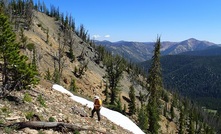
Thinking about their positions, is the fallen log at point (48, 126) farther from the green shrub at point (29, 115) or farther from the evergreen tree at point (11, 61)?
the evergreen tree at point (11, 61)

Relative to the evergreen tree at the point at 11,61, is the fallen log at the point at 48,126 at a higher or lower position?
lower

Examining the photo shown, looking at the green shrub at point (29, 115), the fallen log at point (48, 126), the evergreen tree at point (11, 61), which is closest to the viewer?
the fallen log at point (48, 126)

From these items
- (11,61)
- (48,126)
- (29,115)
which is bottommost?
(48,126)

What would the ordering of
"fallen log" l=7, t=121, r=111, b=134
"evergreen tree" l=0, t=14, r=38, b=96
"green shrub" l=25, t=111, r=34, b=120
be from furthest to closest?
"evergreen tree" l=0, t=14, r=38, b=96 < "green shrub" l=25, t=111, r=34, b=120 < "fallen log" l=7, t=121, r=111, b=134

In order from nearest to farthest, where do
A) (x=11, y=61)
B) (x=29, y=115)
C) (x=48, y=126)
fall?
(x=48, y=126) < (x=29, y=115) < (x=11, y=61)

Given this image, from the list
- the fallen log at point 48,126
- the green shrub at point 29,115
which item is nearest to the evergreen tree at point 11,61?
the green shrub at point 29,115

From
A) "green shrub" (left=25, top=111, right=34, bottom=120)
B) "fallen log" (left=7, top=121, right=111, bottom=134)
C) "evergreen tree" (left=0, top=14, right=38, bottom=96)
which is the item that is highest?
"evergreen tree" (left=0, top=14, right=38, bottom=96)

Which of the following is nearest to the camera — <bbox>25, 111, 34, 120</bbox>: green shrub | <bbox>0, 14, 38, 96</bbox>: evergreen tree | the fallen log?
the fallen log

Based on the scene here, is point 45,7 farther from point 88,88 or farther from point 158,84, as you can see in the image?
point 158,84

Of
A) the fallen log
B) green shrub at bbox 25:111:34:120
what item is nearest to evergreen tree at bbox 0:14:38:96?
green shrub at bbox 25:111:34:120

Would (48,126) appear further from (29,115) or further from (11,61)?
(11,61)

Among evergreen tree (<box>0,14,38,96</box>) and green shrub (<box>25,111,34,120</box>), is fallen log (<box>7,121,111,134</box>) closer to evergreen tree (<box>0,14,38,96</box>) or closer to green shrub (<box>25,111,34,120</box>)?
green shrub (<box>25,111,34,120</box>)

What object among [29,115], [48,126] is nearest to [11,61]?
[29,115]

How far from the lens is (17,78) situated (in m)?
18.8
